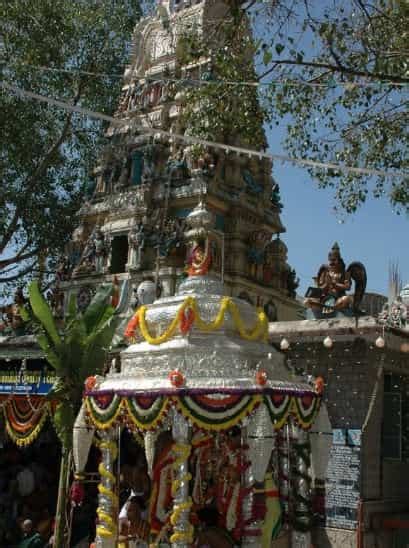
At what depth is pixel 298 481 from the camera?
30.2 feet

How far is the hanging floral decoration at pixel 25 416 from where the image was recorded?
43.1 ft

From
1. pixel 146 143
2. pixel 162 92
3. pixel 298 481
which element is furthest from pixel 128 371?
pixel 162 92

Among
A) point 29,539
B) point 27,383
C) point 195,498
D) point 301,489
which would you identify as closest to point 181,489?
point 195,498

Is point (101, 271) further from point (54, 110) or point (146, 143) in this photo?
point (54, 110)

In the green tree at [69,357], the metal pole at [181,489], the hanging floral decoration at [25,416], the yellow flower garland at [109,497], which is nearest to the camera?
the metal pole at [181,489]

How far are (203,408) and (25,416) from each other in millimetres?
7396

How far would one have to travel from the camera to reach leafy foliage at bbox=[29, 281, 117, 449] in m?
11.6

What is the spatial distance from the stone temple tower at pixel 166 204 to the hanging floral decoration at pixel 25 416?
571 cm

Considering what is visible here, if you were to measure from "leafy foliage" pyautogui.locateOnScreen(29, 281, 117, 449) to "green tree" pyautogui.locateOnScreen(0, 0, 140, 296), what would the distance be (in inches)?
403

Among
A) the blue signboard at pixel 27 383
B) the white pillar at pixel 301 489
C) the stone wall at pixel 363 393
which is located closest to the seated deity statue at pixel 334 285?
the stone wall at pixel 363 393

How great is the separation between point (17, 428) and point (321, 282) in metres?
6.77

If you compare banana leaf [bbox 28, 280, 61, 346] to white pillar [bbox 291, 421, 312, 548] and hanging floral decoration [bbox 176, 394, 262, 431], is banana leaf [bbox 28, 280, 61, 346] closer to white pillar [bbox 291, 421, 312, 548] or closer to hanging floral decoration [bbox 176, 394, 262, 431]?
white pillar [bbox 291, 421, 312, 548]

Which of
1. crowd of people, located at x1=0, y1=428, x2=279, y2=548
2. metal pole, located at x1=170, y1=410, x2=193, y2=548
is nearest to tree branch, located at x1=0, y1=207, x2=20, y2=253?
crowd of people, located at x1=0, y1=428, x2=279, y2=548

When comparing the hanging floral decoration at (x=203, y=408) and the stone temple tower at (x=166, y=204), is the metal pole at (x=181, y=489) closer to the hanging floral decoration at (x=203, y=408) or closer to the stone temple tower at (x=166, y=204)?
the hanging floral decoration at (x=203, y=408)
